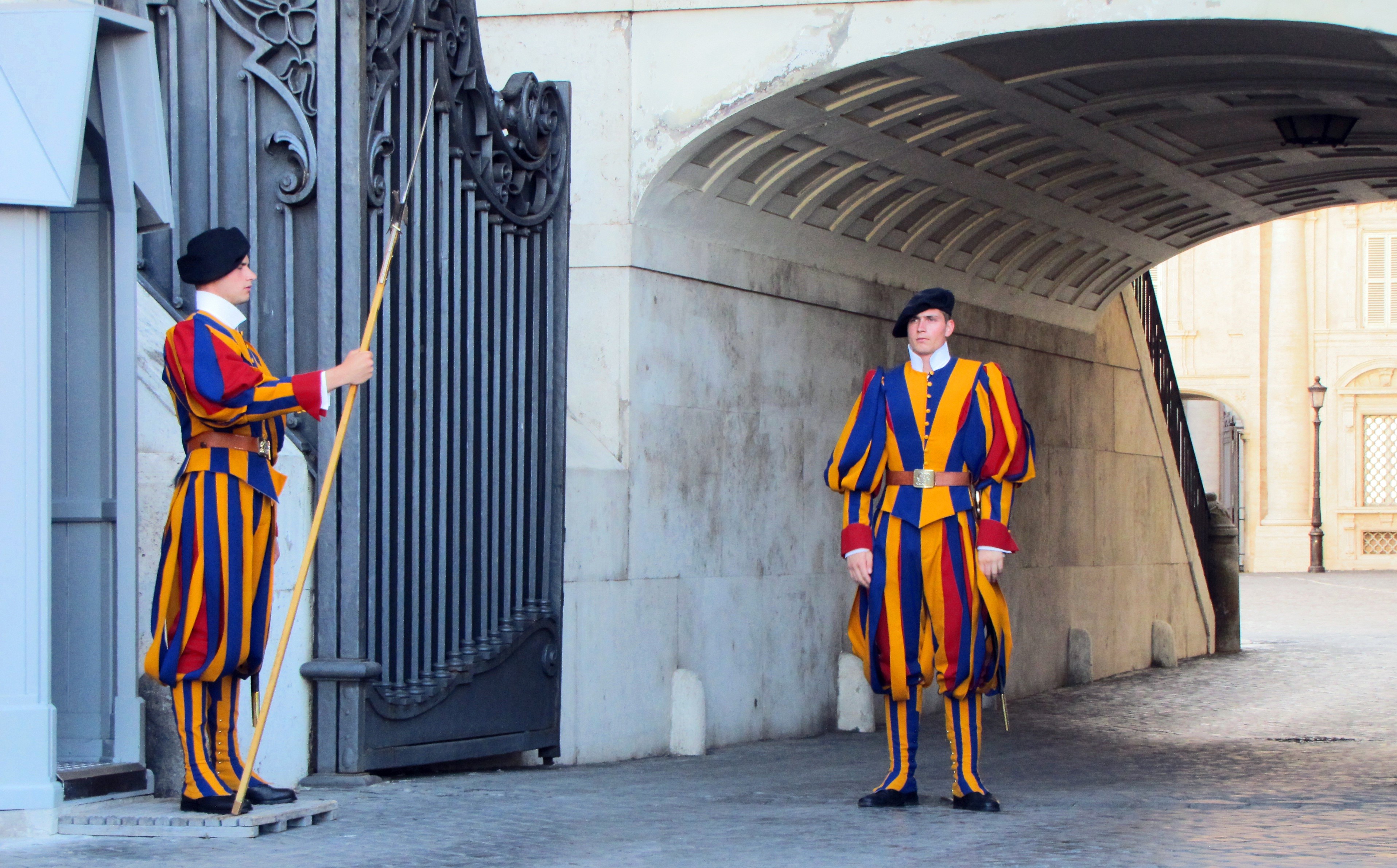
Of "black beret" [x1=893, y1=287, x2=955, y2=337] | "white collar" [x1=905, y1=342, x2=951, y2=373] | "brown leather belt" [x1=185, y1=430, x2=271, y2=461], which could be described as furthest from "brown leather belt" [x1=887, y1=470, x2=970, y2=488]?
"brown leather belt" [x1=185, y1=430, x2=271, y2=461]

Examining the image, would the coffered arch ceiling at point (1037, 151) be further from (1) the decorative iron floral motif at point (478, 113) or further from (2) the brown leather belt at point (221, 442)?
(2) the brown leather belt at point (221, 442)

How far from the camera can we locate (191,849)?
18.1 feet

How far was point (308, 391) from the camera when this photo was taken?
5789 mm

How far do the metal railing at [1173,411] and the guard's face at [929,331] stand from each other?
34.2 ft

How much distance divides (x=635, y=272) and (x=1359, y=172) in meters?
6.18

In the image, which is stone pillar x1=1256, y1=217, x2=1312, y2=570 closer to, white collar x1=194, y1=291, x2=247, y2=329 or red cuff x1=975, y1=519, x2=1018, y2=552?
red cuff x1=975, y1=519, x2=1018, y2=552

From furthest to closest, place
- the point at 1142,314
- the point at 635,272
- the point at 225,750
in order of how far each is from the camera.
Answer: the point at 1142,314 → the point at 635,272 → the point at 225,750

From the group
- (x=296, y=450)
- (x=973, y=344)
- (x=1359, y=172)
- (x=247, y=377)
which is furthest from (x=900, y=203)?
(x=247, y=377)

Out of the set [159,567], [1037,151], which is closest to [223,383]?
[159,567]

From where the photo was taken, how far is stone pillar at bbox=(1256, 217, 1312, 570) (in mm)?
41531

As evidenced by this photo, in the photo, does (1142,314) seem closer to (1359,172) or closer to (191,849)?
(1359,172)

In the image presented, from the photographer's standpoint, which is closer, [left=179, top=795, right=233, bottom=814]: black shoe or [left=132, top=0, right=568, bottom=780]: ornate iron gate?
[left=179, top=795, right=233, bottom=814]: black shoe

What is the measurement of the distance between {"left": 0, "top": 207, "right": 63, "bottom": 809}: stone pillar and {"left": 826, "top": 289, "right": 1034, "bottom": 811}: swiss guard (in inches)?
104

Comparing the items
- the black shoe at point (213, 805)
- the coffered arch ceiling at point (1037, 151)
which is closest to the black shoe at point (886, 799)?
the black shoe at point (213, 805)
